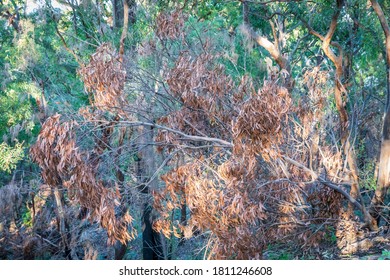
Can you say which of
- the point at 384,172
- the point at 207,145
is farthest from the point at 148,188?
the point at 384,172

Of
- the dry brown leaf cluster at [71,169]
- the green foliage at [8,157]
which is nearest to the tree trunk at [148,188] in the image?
the dry brown leaf cluster at [71,169]

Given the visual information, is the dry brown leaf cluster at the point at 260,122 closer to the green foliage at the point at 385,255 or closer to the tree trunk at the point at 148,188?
the tree trunk at the point at 148,188

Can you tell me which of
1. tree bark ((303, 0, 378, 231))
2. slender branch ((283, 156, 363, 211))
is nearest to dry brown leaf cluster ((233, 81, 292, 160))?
slender branch ((283, 156, 363, 211))

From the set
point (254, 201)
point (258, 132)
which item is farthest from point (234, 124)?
point (254, 201)

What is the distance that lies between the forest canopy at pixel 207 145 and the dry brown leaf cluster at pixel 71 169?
1cm

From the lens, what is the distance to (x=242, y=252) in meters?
6.31

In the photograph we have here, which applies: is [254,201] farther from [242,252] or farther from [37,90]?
[37,90]

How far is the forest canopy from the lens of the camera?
6.05 m

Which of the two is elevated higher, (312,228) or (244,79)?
(244,79)

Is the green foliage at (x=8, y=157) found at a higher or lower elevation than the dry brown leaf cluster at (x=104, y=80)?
lower

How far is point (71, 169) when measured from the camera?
5898 millimetres

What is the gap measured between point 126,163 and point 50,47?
469cm

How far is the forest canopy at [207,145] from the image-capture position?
6.05 metres

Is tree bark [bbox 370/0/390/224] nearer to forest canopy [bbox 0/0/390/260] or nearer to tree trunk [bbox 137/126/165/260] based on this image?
forest canopy [bbox 0/0/390/260]
